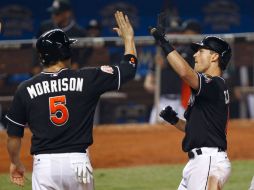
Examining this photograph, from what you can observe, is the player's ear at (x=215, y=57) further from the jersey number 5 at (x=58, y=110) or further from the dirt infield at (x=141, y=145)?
the dirt infield at (x=141, y=145)

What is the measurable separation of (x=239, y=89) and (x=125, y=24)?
8.72 metres

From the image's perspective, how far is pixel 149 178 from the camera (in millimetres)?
10898

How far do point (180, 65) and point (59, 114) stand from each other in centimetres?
117

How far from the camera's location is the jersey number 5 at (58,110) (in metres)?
6.08

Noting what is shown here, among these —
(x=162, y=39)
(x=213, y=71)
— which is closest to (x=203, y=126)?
(x=213, y=71)

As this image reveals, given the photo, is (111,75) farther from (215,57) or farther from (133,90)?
(133,90)

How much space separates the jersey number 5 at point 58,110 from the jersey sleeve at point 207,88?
124 cm

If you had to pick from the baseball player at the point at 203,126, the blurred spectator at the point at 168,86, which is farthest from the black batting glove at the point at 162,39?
the blurred spectator at the point at 168,86

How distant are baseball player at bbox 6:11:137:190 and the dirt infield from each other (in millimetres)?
5765

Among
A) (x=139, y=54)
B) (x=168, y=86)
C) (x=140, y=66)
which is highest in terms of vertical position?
(x=139, y=54)

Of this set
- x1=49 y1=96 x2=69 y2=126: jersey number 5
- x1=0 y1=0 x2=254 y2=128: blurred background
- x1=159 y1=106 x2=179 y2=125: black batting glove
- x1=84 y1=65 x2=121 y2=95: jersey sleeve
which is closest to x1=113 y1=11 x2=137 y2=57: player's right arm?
x1=84 y1=65 x2=121 y2=95: jersey sleeve

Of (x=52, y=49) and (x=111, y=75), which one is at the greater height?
(x=52, y=49)

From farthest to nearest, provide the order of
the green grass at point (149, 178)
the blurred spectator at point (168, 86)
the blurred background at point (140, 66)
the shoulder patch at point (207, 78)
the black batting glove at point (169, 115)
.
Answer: the blurred spectator at point (168, 86)
the blurred background at point (140, 66)
the green grass at point (149, 178)
the black batting glove at point (169, 115)
the shoulder patch at point (207, 78)

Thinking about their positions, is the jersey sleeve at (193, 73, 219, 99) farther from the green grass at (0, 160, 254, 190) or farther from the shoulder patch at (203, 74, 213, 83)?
the green grass at (0, 160, 254, 190)
